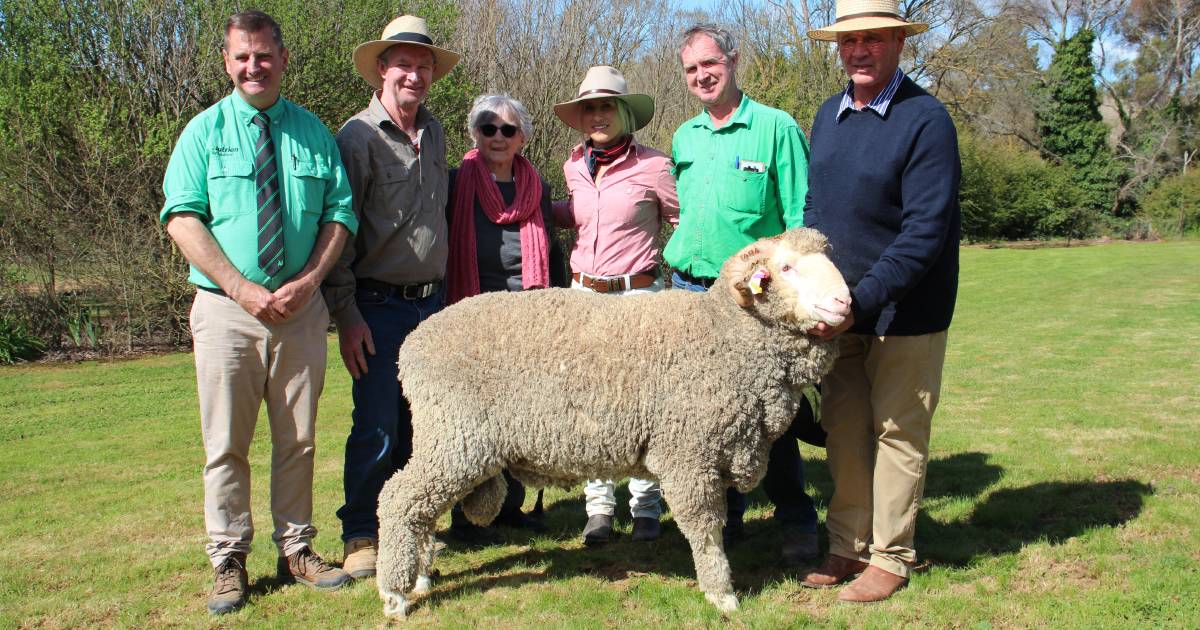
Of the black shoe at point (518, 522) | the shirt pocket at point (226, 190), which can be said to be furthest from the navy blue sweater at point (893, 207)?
the shirt pocket at point (226, 190)

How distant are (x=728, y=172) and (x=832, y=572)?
217 cm

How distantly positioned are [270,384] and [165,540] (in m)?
1.90

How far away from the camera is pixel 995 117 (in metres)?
38.0

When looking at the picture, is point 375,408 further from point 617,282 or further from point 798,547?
point 798,547

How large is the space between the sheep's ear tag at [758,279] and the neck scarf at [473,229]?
1.54 metres

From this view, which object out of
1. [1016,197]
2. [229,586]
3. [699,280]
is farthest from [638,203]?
[1016,197]

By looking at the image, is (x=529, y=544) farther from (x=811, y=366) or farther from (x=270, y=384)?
(x=811, y=366)

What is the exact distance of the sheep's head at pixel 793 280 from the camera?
3.60 m

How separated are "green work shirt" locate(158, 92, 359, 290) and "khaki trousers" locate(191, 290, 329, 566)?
0.74 feet

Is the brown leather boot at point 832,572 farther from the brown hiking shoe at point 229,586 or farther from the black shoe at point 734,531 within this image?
the brown hiking shoe at point 229,586

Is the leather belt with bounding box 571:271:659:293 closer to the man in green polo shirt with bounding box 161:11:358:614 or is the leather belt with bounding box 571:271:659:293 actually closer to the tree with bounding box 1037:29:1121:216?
the man in green polo shirt with bounding box 161:11:358:614

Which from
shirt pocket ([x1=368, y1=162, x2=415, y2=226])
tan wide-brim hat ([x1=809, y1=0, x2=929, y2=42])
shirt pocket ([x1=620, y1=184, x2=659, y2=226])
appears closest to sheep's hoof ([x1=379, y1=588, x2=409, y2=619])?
shirt pocket ([x1=368, y1=162, x2=415, y2=226])

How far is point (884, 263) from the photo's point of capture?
3818 mm

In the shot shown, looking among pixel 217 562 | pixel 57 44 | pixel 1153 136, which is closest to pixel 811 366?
pixel 217 562
